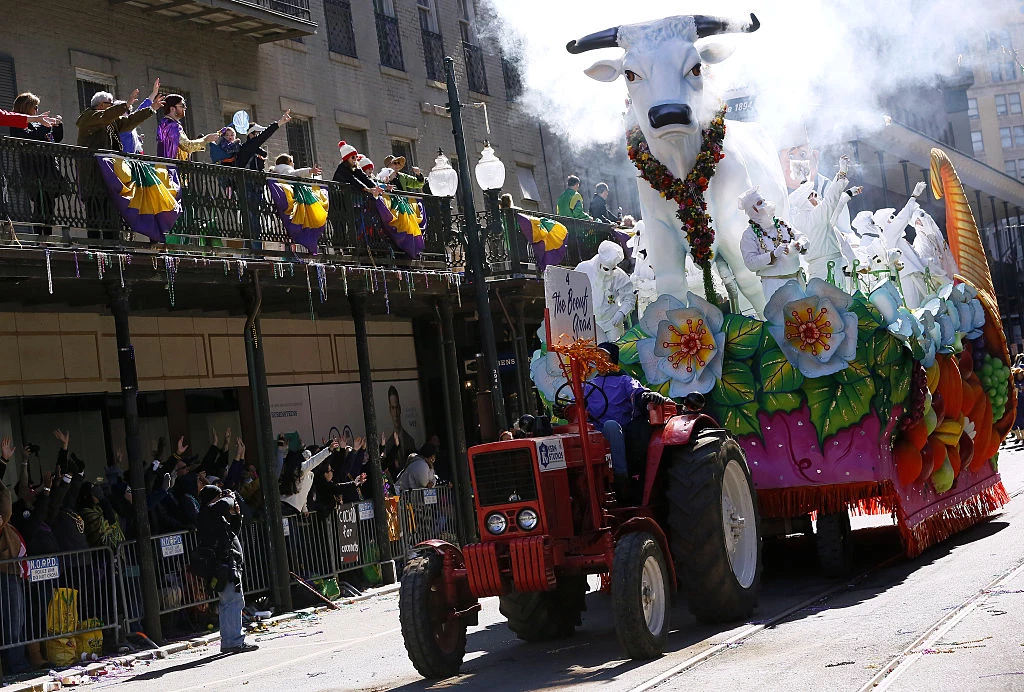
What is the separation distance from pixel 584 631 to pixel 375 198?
10.0 meters

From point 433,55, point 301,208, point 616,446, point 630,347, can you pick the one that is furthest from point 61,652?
point 433,55

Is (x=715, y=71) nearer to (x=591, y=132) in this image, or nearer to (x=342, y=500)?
(x=591, y=132)

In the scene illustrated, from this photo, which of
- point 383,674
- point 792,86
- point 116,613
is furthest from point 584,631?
point 792,86

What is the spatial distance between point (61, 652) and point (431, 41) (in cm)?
1837

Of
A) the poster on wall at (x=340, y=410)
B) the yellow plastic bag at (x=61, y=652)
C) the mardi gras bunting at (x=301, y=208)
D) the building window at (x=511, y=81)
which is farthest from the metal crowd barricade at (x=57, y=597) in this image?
the building window at (x=511, y=81)

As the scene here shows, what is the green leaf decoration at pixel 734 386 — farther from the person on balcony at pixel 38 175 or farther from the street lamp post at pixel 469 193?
the street lamp post at pixel 469 193

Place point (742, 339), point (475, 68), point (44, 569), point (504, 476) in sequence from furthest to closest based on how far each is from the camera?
point (475, 68), point (44, 569), point (742, 339), point (504, 476)

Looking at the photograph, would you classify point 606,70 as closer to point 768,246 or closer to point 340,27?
point 768,246

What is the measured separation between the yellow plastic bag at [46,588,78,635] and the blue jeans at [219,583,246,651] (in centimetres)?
142

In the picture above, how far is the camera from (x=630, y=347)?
44.5 ft

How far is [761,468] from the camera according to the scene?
12.9 m

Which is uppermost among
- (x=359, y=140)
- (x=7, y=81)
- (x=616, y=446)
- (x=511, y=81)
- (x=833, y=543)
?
(x=511, y=81)

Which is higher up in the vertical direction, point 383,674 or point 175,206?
point 175,206

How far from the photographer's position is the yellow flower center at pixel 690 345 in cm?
1299
